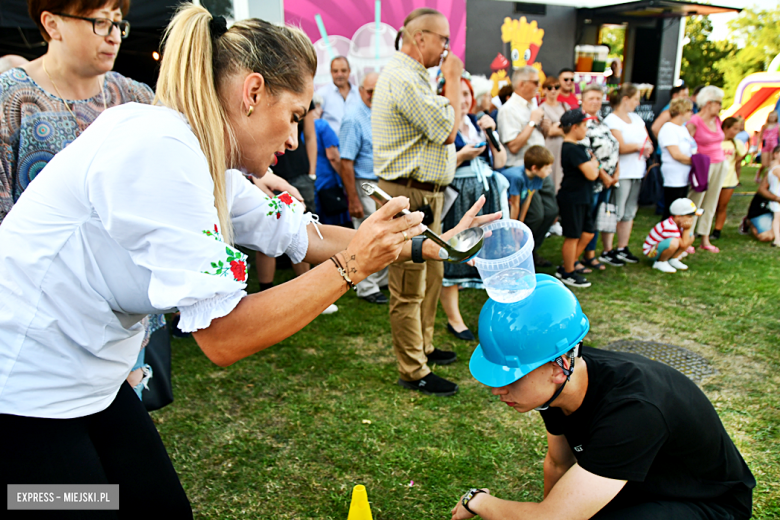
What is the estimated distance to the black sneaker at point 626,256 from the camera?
21.1ft

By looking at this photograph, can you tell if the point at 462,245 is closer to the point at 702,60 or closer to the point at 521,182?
the point at 521,182

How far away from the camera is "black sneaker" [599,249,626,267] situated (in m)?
6.37

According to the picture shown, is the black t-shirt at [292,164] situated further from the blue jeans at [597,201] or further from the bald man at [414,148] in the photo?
the blue jeans at [597,201]

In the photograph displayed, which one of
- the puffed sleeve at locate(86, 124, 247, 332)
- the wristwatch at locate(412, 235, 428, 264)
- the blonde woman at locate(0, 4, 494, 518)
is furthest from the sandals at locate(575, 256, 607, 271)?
the puffed sleeve at locate(86, 124, 247, 332)

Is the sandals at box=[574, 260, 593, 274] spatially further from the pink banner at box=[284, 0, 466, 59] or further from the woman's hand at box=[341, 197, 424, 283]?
the woman's hand at box=[341, 197, 424, 283]

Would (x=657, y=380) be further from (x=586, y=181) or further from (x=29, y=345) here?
(x=586, y=181)

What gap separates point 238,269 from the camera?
3.89 feet

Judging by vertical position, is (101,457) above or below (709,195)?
above

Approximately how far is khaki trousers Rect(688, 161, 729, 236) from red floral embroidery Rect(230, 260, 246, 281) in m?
7.08

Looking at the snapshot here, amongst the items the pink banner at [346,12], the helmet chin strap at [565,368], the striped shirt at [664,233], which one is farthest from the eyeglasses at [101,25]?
the striped shirt at [664,233]

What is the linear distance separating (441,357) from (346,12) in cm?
586

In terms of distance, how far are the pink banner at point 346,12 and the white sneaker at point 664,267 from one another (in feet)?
16.8

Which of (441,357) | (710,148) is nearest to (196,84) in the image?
(441,357)

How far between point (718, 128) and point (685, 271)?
7.67 feet
